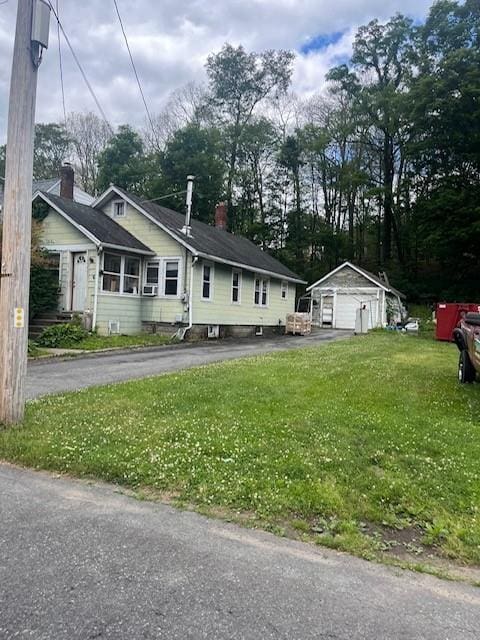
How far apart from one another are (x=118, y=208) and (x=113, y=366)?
10793mm

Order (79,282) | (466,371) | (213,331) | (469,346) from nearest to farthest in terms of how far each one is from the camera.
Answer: (469,346) < (466,371) < (79,282) < (213,331)

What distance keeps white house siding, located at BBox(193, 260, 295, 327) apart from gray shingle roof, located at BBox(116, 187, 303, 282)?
0.57m

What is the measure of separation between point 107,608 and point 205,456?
2.28 meters

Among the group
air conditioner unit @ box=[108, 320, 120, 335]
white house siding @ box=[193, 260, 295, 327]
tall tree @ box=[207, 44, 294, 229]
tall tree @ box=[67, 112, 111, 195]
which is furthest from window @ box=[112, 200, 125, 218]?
tall tree @ box=[67, 112, 111, 195]

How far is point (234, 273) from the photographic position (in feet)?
70.1

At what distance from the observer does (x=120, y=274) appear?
58.0ft

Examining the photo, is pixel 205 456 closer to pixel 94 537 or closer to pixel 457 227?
pixel 94 537

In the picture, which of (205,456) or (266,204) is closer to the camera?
(205,456)

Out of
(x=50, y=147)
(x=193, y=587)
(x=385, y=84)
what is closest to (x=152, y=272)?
(x=193, y=587)

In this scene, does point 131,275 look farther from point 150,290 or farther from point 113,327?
point 113,327

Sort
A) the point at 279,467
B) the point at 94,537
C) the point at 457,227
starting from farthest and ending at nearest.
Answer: the point at 457,227 < the point at 279,467 < the point at 94,537

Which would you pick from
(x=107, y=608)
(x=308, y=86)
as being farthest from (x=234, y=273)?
(x=308, y=86)

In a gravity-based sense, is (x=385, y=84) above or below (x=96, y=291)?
above

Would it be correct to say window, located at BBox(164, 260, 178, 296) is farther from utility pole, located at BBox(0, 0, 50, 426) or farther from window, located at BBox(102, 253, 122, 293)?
utility pole, located at BBox(0, 0, 50, 426)
